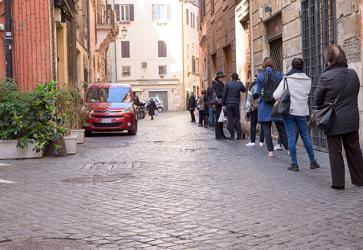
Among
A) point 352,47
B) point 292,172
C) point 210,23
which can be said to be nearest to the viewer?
point 292,172

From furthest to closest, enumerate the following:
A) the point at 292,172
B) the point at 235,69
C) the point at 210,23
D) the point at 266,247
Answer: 1. the point at 210,23
2. the point at 235,69
3. the point at 292,172
4. the point at 266,247

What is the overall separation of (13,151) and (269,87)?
528 centimetres

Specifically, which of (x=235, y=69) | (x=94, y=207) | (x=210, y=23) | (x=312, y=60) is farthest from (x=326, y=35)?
(x=210, y=23)

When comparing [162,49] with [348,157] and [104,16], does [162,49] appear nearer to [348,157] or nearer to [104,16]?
[104,16]

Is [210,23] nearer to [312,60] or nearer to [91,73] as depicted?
[91,73]

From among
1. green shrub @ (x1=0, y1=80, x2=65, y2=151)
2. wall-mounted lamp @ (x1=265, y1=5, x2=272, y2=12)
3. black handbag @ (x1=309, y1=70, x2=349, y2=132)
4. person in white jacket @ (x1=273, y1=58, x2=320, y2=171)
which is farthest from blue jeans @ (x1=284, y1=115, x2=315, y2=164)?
wall-mounted lamp @ (x1=265, y1=5, x2=272, y2=12)

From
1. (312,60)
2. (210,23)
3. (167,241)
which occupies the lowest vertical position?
(167,241)

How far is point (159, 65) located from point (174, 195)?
6163 cm

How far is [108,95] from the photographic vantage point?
72.6 feet

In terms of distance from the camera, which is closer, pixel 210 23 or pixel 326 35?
pixel 326 35

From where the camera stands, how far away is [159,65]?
69.0 metres

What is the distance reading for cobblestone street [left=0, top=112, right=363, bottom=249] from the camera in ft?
18.1

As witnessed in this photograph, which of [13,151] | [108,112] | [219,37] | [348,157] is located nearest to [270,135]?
[348,157]

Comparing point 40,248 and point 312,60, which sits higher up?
point 312,60
